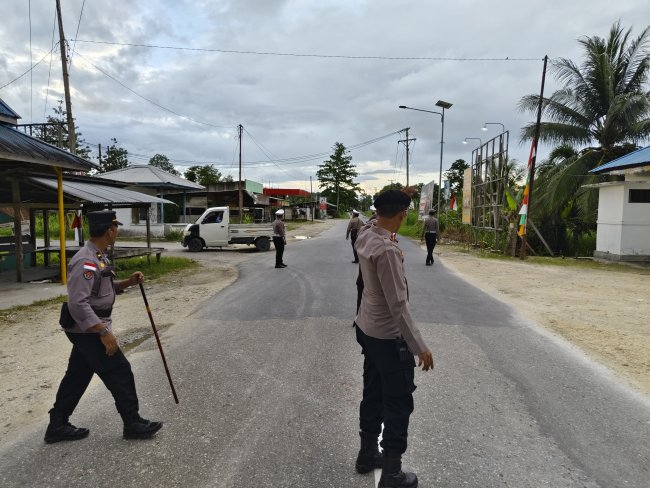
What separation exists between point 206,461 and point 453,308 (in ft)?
19.1

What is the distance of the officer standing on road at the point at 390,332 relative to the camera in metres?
2.59

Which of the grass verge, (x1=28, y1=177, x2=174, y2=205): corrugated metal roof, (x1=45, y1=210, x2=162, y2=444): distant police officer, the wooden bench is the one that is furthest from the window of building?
the wooden bench

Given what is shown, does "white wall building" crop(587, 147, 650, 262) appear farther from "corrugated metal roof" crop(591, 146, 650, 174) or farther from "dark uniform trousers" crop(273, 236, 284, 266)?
"dark uniform trousers" crop(273, 236, 284, 266)

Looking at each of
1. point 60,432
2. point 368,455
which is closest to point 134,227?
point 60,432

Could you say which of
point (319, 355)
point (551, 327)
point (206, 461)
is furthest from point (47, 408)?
point (551, 327)

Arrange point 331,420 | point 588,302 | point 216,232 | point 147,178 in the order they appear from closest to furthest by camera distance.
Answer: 1. point 331,420
2. point 588,302
3. point 216,232
4. point 147,178

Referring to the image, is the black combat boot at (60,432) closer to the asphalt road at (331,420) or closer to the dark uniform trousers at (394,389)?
the asphalt road at (331,420)

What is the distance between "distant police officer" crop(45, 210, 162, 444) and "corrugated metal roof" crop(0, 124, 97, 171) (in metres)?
5.93

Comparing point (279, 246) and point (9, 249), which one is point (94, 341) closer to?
point (279, 246)

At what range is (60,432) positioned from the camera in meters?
3.33

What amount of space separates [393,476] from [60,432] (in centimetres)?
245

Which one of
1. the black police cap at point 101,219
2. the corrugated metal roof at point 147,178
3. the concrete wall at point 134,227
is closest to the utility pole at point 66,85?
the corrugated metal roof at point 147,178

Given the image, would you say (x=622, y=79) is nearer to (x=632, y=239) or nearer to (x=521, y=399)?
(x=632, y=239)

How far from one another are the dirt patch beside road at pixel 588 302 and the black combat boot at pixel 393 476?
3110 millimetres
